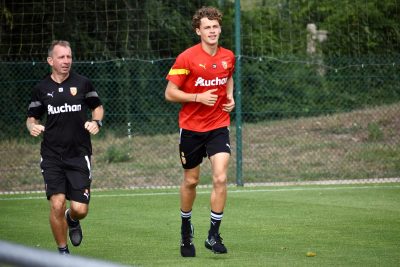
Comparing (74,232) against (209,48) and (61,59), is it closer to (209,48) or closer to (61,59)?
(61,59)

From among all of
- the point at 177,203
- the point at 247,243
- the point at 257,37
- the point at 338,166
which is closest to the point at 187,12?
the point at 257,37

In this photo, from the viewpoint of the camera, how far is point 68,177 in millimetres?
6492

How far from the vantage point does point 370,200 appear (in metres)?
11.3

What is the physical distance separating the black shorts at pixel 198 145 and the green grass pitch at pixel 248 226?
77 centimetres

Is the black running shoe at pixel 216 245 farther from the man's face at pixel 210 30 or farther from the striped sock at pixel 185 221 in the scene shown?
the man's face at pixel 210 30

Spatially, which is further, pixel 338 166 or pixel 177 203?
pixel 338 166

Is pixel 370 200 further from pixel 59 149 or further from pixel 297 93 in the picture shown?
pixel 59 149

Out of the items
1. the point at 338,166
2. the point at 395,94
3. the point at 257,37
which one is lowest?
the point at 338,166

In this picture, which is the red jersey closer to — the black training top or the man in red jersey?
the man in red jersey

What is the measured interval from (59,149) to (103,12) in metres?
8.69

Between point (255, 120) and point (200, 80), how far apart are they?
25.3 feet

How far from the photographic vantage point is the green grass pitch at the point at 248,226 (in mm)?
6676

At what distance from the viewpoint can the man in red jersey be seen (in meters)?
6.83

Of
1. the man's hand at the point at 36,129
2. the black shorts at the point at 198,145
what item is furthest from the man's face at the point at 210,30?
the man's hand at the point at 36,129
